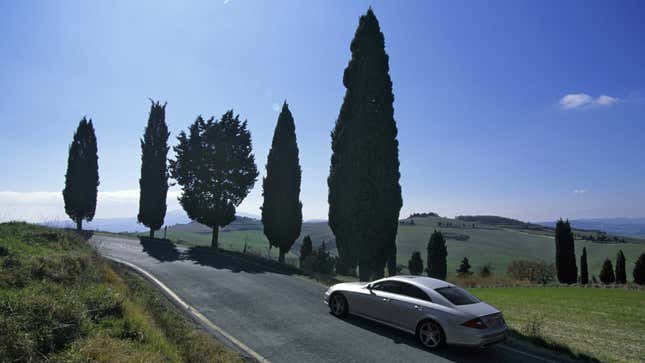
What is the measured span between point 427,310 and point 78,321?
697cm

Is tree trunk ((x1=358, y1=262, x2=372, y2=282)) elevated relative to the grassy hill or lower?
elevated

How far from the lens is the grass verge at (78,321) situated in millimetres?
4938

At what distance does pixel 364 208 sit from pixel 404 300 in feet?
26.2

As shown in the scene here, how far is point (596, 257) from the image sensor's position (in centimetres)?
9438

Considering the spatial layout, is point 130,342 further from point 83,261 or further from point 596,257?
point 596,257

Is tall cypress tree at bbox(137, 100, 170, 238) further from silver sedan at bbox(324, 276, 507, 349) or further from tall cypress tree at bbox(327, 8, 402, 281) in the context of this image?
silver sedan at bbox(324, 276, 507, 349)

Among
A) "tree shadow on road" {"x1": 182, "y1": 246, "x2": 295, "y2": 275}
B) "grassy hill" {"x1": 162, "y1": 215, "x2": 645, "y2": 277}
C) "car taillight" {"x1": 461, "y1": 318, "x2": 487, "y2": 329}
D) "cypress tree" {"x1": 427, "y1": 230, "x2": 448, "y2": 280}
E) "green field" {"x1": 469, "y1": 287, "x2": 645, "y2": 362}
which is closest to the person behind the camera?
"car taillight" {"x1": 461, "y1": 318, "x2": 487, "y2": 329}

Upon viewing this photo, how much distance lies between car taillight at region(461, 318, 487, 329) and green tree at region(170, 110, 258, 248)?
23864mm

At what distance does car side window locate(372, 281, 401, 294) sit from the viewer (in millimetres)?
8562

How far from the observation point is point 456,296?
780 cm

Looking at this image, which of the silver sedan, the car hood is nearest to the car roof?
the silver sedan

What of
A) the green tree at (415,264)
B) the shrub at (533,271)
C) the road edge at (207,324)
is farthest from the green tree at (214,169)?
the shrub at (533,271)

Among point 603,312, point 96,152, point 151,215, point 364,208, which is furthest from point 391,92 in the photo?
point 96,152

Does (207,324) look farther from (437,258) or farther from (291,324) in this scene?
(437,258)
